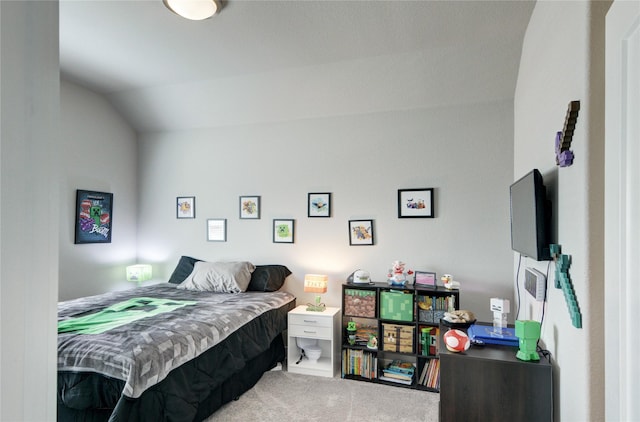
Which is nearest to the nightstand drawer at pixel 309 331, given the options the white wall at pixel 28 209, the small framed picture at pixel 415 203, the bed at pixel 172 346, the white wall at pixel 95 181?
the bed at pixel 172 346

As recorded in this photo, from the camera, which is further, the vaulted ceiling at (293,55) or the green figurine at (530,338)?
the vaulted ceiling at (293,55)

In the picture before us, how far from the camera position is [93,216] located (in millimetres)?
3891

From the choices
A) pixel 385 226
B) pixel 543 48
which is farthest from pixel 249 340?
pixel 543 48

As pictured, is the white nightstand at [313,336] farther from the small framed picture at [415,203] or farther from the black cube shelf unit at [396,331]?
the small framed picture at [415,203]

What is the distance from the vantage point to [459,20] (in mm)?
2488

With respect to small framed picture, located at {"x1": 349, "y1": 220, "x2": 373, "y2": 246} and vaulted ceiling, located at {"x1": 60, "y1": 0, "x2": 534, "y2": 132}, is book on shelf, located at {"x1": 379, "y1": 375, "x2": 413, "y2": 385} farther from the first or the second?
vaulted ceiling, located at {"x1": 60, "y1": 0, "x2": 534, "y2": 132}

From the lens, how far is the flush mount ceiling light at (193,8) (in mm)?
2215

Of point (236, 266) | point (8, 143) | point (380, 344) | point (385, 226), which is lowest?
point (380, 344)

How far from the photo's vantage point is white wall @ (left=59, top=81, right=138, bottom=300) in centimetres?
362

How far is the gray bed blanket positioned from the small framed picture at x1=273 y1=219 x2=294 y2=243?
2.73ft

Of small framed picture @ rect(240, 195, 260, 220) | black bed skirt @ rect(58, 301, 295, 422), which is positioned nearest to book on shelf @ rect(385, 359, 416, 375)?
black bed skirt @ rect(58, 301, 295, 422)

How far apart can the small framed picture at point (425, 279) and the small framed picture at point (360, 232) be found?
1.86ft
